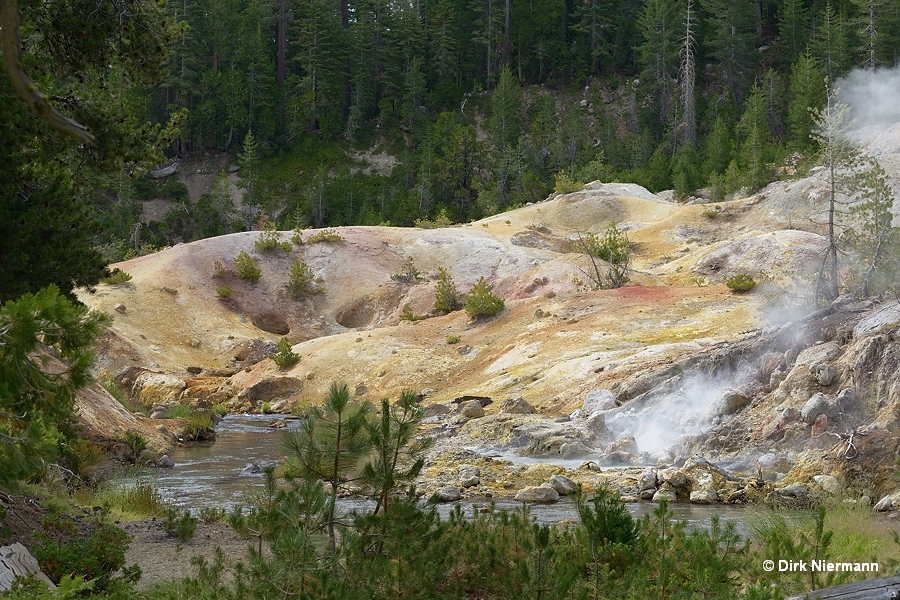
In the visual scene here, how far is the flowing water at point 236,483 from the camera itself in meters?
11.4

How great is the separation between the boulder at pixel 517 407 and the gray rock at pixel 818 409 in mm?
6392

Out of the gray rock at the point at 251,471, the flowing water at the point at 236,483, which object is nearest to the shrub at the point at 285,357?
the flowing water at the point at 236,483

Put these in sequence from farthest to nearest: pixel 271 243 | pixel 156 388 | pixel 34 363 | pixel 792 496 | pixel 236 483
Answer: pixel 271 243 < pixel 156 388 < pixel 236 483 < pixel 792 496 < pixel 34 363

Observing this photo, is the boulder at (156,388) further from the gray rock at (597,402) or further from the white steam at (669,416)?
the white steam at (669,416)

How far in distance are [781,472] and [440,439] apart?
6.97 meters

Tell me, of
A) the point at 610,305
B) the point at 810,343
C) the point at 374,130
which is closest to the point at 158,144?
the point at 810,343

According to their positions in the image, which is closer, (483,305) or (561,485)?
(561,485)

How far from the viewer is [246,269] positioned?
1411 inches

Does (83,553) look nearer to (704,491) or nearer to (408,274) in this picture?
(704,491)

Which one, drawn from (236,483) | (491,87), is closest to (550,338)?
(236,483)

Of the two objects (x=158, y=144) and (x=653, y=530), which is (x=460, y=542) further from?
(x=158, y=144)

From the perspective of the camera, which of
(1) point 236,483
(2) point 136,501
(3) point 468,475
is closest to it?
(2) point 136,501

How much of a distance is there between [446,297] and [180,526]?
23.7 metres

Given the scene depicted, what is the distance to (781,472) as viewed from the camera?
43.7 ft
